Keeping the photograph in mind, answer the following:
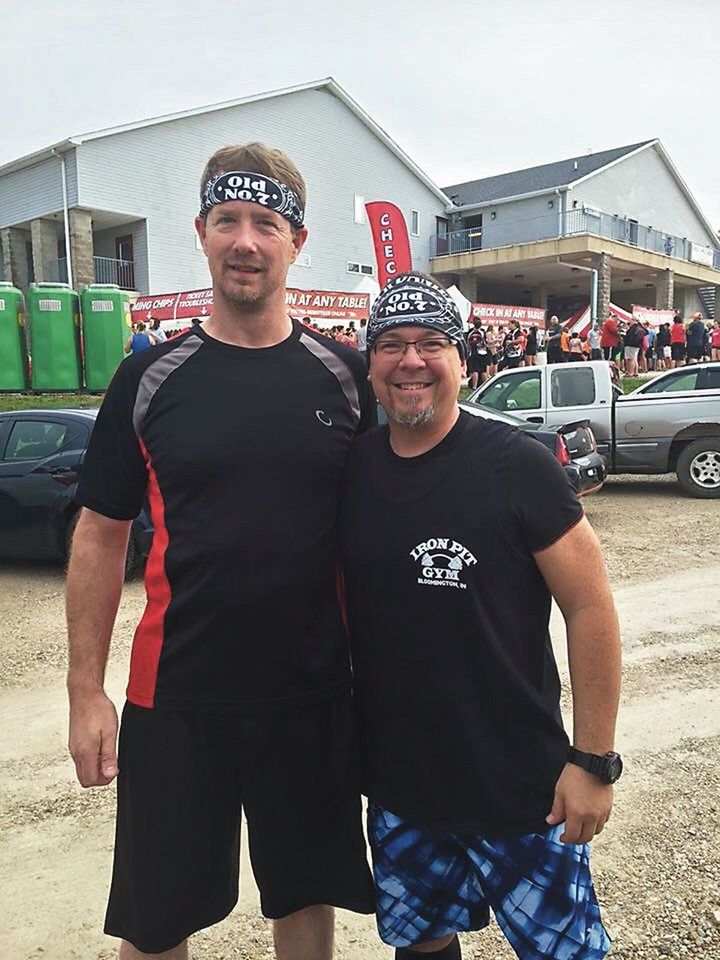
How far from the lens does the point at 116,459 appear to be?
6.48 ft

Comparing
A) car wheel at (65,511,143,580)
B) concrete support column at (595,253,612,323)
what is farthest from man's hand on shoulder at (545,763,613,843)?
concrete support column at (595,253,612,323)

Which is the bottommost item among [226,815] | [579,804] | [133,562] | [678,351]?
[133,562]

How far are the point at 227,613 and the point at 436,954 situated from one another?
1.06 meters

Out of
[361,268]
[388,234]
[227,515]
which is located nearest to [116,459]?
[227,515]

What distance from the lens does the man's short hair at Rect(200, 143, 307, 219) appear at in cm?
204

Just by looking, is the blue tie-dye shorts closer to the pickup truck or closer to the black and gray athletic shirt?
the black and gray athletic shirt

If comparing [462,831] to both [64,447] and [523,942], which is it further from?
[64,447]

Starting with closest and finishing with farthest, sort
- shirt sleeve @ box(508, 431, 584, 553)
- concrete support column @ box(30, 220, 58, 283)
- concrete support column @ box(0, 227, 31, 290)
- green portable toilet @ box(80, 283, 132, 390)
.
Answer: shirt sleeve @ box(508, 431, 584, 553), green portable toilet @ box(80, 283, 132, 390), concrete support column @ box(30, 220, 58, 283), concrete support column @ box(0, 227, 31, 290)

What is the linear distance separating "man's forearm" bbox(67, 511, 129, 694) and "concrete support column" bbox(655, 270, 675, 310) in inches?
1483

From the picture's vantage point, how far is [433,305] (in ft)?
6.34

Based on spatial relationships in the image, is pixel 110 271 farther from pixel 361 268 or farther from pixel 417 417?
pixel 417 417

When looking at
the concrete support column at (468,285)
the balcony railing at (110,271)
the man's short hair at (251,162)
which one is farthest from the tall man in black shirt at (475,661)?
the concrete support column at (468,285)

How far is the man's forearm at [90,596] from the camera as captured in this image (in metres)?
2.00

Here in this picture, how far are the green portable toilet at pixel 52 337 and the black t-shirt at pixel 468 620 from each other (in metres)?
17.5
